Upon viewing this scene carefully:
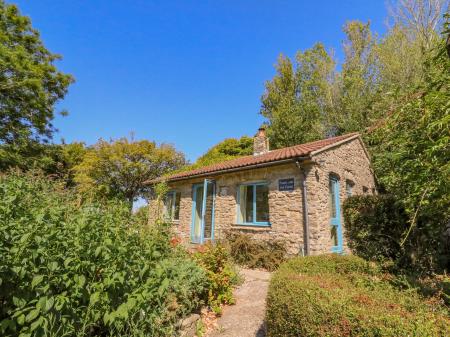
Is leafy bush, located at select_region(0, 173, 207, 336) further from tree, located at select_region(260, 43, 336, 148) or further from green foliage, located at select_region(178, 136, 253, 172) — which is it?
green foliage, located at select_region(178, 136, 253, 172)

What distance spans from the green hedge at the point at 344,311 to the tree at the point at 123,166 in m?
17.4

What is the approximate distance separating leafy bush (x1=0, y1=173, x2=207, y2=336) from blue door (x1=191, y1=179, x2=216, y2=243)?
676 cm

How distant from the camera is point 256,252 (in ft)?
25.8

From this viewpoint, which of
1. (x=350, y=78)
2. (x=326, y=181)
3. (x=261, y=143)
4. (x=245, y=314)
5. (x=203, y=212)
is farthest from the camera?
(x=350, y=78)

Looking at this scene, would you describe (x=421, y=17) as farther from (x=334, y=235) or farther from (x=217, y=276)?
(x=217, y=276)

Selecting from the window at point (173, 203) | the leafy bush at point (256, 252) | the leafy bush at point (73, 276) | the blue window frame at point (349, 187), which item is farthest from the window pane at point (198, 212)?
the leafy bush at point (73, 276)

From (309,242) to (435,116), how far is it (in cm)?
504

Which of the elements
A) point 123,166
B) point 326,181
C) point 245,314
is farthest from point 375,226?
point 123,166

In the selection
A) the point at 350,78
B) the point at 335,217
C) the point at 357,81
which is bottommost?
the point at 335,217

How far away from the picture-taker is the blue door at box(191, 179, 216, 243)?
33.5 ft

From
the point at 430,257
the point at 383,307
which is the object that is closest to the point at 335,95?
the point at 430,257

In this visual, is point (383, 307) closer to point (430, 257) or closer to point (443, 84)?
point (443, 84)

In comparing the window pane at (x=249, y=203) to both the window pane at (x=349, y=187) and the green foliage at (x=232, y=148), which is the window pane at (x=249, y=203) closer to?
the window pane at (x=349, y=187)

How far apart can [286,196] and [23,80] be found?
55.9 feet
